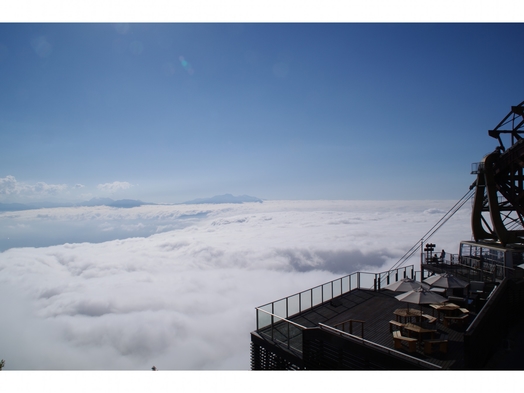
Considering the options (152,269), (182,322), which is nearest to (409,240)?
(182,322)

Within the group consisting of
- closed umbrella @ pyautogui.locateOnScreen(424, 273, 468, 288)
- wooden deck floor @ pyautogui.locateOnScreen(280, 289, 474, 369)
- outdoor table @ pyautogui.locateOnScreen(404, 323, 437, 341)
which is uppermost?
closed umbrella @ pyautogui.locateOnScreen(424, 273, 468, 288)

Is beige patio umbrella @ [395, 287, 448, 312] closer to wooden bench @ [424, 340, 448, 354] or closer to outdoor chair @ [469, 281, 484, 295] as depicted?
wooden bench @ [424, 340, 448, 354]

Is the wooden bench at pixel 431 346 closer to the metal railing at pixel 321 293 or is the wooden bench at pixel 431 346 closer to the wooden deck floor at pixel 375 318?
the wooden deck floor at pixel 375 318

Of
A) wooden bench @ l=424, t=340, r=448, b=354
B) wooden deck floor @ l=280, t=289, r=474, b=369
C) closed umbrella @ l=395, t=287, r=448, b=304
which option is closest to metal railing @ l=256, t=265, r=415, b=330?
wooden deck floor @ l=280, t=289, r=474, b=369

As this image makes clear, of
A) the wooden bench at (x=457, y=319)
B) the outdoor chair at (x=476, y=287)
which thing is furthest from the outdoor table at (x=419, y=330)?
the outdoor chair at (x=476, y=287)

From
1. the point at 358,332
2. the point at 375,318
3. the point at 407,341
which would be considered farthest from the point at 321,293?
the point at 407,341

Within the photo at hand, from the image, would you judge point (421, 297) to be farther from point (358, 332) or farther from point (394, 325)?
point (358, 332)

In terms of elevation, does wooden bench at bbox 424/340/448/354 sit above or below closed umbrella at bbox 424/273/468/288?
below

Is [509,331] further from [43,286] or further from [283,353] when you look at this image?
[43,286]
